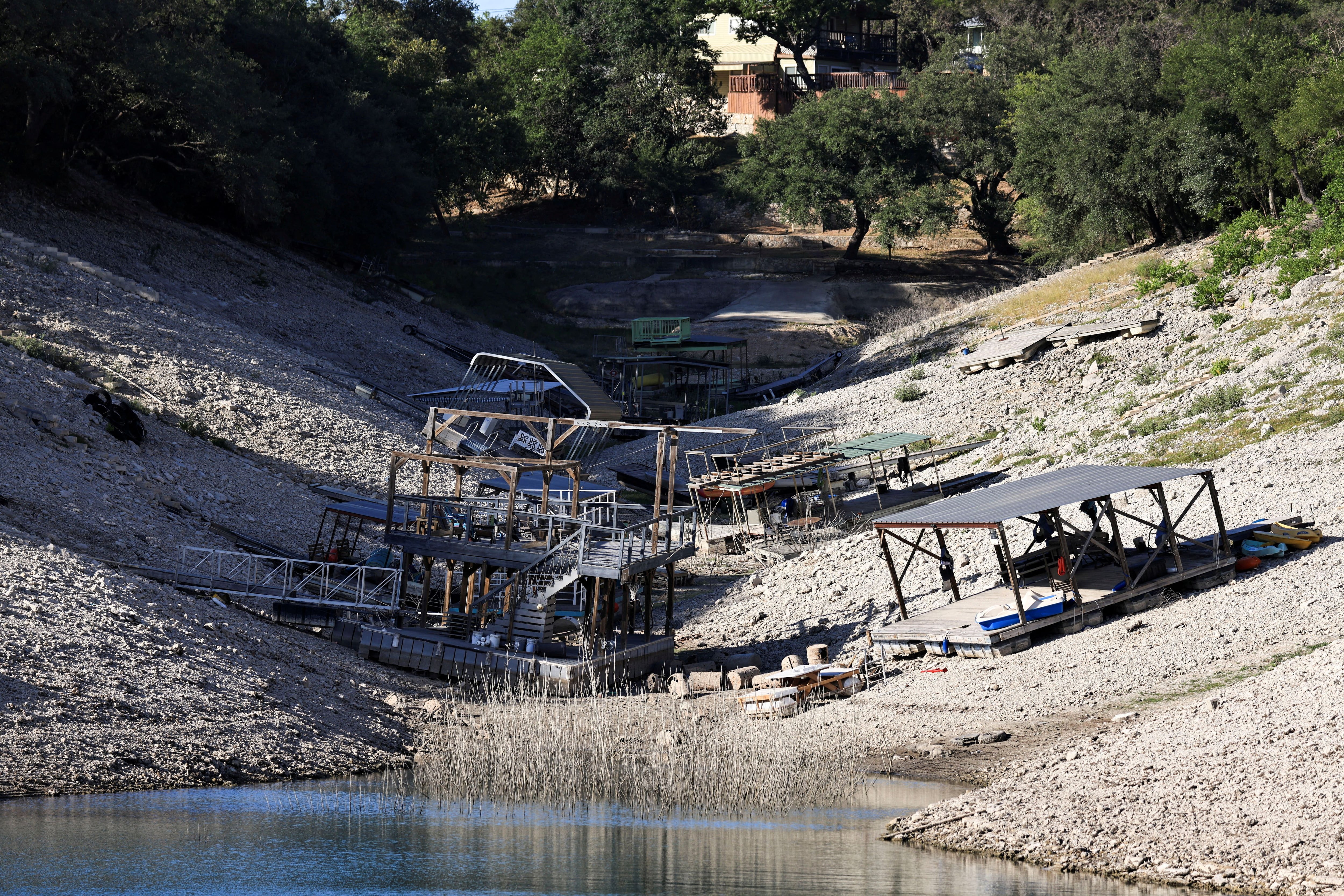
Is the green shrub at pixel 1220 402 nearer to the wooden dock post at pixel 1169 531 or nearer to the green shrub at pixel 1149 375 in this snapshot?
the green shrub at pixel 1149 375

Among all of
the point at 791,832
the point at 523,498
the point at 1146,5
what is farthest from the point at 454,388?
the point at 1146,5

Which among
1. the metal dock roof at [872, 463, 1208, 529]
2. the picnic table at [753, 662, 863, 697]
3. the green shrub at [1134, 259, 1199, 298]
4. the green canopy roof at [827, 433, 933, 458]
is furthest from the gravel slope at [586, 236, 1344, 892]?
the green shrub at [1134, 259, 1199, 298]

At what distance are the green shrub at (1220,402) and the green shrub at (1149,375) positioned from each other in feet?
14.1

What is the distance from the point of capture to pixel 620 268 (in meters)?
79.1

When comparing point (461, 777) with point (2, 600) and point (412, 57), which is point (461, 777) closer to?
point (2, 600)

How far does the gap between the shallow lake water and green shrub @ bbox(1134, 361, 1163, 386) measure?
81.0 feet

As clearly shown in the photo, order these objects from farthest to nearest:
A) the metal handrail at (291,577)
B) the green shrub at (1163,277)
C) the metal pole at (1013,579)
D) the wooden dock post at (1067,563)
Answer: the green shrub at (1163,277) < the metal handrail at (291,577) < the wooden dock post at (1067,563) < the metal pole at (1013,579)

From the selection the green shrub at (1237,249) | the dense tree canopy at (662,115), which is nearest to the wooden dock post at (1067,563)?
the green shrub at (1237,249)

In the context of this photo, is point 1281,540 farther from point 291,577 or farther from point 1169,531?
point 291,577

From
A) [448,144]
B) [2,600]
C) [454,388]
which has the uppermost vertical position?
[448,144]

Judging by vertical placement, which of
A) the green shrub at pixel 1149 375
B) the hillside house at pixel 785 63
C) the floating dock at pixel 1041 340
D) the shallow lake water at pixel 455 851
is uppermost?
the hillside house at pixel 785 63

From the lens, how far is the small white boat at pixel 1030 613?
74.4ft

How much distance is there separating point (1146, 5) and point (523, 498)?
7057cm

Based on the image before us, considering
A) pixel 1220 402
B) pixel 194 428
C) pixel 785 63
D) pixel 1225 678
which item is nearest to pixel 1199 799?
pixel 1225 678
